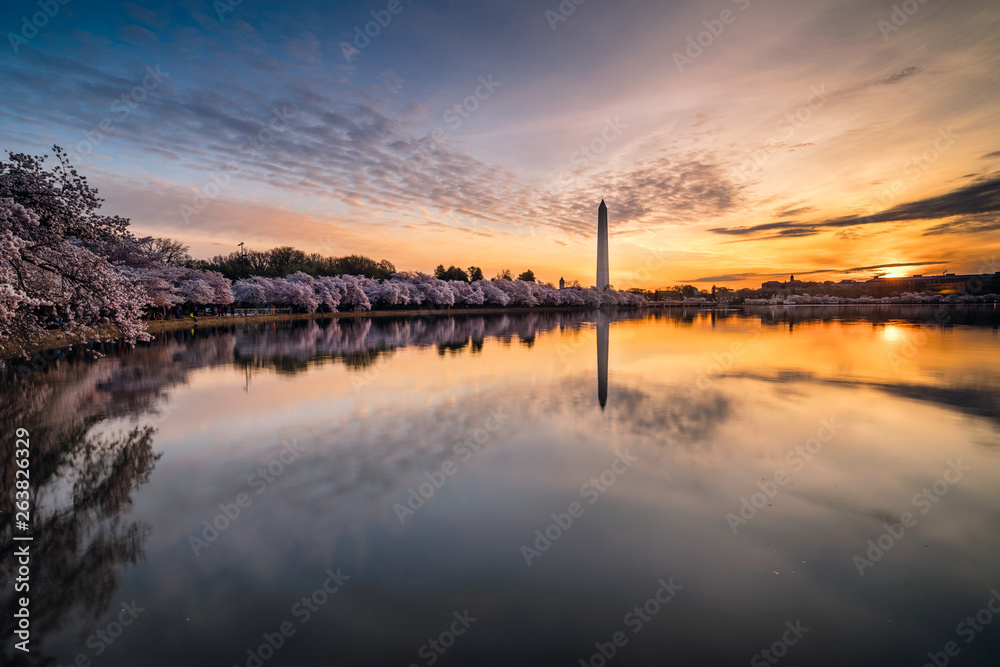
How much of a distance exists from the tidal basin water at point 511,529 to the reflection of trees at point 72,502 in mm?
49

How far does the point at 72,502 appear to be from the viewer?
7844 millimetres

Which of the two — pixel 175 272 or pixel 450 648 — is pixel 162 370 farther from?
pixel 175 272

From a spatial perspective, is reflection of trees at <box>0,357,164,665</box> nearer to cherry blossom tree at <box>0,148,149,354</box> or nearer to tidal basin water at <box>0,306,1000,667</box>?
tidal basin water at <box>0,306,1000,667</box>

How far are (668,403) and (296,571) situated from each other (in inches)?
476

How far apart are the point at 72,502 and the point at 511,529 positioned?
308 inches

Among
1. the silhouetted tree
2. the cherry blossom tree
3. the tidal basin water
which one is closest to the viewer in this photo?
the tidal basin water

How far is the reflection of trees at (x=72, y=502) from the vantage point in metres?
5.39

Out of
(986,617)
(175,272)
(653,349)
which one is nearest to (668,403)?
(986,617)

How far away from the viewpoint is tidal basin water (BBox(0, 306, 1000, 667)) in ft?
15.9

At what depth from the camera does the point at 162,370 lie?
21109 millimetres

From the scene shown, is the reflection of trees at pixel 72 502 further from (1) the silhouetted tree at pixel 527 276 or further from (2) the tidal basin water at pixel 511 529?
(1) the silhouetted tree at pixel 527 276

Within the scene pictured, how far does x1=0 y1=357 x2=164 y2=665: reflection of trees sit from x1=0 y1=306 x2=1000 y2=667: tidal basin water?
0.16ft

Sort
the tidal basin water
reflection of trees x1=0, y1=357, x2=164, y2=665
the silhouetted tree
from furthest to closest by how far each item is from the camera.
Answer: the silhouetted tree < reflection of trees x1=0, y1=357, x2=164, y2=665 < the tidal basin water

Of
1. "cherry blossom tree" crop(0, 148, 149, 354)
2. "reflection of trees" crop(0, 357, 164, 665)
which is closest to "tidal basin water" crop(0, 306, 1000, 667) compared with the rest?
"reflection of trees" crop(0, 357, 164, 665)
